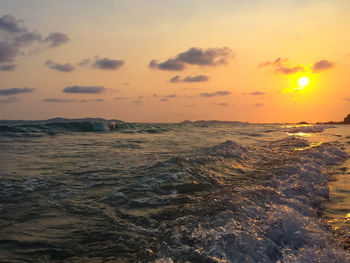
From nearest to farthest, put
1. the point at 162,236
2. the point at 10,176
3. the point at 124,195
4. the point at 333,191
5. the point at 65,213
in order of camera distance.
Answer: the point at 162,236 < the point at 65,213 < the point at 124,195 < the point at 333,191 < the point at 10,176

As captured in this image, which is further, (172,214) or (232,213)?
(172,214)

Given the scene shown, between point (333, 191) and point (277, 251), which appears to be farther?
point (333, 191)

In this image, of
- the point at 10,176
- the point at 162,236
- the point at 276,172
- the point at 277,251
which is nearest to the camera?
the point at 277,251

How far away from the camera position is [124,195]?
202 inches

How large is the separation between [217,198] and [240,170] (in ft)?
10.7

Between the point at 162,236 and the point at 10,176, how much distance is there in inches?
195

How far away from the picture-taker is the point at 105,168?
306 inches

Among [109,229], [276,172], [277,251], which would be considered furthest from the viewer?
[276,172]

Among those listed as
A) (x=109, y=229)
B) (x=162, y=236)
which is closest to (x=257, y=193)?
(x=162, y=236)

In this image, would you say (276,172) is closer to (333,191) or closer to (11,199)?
(333,191)

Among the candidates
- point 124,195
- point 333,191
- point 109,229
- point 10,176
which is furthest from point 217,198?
point 10,176

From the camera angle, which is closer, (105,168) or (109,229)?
(109,229)

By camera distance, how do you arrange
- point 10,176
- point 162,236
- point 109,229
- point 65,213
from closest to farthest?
point 162,236, point 109,229, point 65,213, point 10,176

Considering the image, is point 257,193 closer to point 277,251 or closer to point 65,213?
point 277,251
